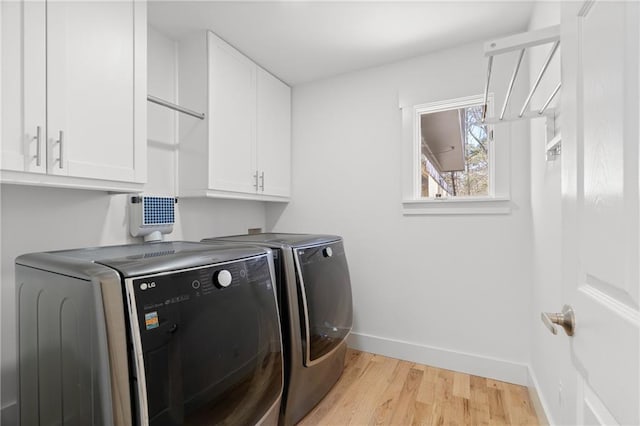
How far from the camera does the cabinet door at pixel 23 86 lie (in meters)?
1.01

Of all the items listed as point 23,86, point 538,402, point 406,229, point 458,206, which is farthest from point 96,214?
point 538,402

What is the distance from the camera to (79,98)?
1.22 meters

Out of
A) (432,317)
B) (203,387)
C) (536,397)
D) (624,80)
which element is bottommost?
(536,397)

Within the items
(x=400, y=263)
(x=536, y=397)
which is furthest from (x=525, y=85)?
(x=536, y=397)

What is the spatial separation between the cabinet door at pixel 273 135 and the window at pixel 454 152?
3.54ft

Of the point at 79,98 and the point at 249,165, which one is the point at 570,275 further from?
the point at 249,165

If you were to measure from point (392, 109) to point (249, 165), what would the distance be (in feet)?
3.75

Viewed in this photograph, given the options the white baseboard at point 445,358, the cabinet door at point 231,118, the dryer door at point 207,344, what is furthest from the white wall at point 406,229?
the dryer door at point 207,344

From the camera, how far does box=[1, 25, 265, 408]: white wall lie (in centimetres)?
128

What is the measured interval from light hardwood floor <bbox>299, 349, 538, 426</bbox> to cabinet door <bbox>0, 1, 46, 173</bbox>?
1.68 m

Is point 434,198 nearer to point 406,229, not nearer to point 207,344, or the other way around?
→ point 406,229

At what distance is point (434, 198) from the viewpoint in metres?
2.17

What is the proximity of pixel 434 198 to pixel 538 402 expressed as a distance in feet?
4.15

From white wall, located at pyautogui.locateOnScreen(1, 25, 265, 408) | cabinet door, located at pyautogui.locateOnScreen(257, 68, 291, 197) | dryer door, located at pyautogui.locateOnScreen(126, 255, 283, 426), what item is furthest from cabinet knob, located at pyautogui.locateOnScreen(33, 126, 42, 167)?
cabinet door, located at pyautogui.locateOnScreen(257, 68, 291, 197)
